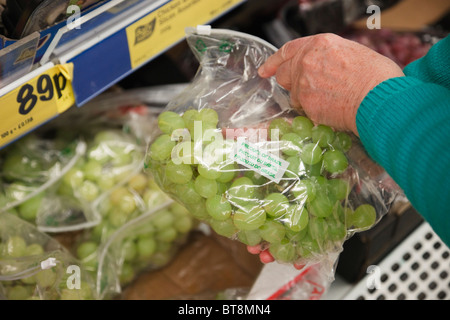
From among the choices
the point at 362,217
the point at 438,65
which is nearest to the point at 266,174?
the point at 362,217

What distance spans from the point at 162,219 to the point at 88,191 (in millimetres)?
209

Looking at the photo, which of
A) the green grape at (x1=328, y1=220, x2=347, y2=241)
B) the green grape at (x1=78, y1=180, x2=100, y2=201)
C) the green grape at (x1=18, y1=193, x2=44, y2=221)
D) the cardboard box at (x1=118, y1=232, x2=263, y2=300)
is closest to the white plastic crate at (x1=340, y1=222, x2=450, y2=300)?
the cardboard box at (x1=118, y1=232, x2=263, y2=300)

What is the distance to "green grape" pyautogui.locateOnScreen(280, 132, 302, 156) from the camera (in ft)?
2.96

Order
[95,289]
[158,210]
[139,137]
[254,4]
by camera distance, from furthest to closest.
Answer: [254,4] → [139,137] → [158,210] → [95,289]

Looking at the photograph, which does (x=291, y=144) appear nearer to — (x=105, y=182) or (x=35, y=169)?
(x=105, y=182)

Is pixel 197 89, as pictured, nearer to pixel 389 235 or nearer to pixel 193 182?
pixel 193 182

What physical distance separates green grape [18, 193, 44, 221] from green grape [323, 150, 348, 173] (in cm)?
77

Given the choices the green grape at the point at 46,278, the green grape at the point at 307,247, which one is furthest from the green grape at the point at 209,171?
the green grape at the point at 46,278

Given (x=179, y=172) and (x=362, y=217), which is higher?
(x=179, y=172)

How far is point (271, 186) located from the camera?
0.91m

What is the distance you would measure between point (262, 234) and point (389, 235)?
525 millimetres

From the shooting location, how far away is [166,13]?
1.07m
